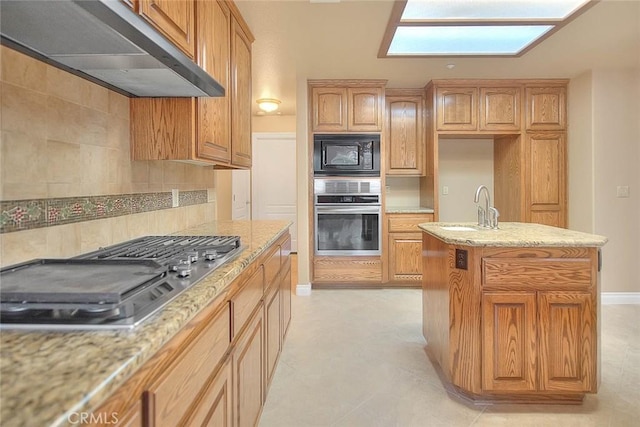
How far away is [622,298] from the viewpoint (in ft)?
11.2

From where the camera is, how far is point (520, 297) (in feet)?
5.60

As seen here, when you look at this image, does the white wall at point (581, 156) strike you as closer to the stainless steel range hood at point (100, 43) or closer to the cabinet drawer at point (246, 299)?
the cabinet drawer at point (246, 299)

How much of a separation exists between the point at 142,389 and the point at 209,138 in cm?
139

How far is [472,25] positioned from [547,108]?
196 centimetres

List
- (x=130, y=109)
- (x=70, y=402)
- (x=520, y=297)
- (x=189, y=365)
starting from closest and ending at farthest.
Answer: (x=70, y=402)
(x=189, y=365)
(x=130, y=109)
(x=520, y=297)

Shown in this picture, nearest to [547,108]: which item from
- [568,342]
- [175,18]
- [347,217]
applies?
[347,217]

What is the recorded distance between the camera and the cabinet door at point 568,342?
67.1 inches

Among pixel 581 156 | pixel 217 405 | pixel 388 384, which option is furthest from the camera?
pixel 581 156

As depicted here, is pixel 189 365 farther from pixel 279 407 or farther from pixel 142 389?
pixel 279 407

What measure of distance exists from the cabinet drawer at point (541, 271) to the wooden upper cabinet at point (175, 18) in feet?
5.67

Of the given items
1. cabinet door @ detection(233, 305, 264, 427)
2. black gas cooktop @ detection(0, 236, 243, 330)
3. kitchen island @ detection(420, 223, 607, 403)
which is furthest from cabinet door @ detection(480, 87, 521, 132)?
black gas cooktop @ detection(0, 236, 243, 330)

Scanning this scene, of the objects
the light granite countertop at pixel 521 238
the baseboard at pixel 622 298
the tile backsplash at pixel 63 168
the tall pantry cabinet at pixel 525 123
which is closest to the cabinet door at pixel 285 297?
the tile backsplash at pixel 63 168

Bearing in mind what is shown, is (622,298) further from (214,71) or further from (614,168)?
(214,71)

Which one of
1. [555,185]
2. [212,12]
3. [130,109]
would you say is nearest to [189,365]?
[130,109]
